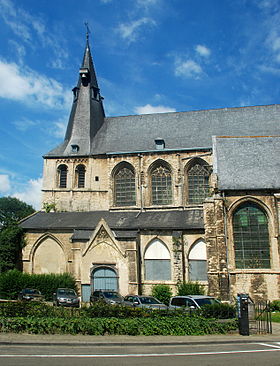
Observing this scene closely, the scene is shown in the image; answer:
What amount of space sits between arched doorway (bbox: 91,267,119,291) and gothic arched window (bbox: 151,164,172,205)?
340 inches

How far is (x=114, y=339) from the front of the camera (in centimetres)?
1072

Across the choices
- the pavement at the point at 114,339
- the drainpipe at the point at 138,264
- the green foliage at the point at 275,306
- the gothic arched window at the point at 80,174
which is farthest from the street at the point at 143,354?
the gothic arched window at the point at 80,174

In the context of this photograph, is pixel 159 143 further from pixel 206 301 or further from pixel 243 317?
pixel 243 317

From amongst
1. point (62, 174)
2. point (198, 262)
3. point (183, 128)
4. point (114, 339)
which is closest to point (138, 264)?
point (198, 262)

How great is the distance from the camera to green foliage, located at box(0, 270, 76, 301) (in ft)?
76.0

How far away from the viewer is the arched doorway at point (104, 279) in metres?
23.7

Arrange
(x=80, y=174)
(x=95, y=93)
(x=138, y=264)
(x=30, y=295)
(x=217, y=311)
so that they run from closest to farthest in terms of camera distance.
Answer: (x=217, y=311) < (x=30, y=295) < (x=138, y=264) < (x=80, y=174) < (x=95, y=93)

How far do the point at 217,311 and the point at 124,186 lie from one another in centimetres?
1950

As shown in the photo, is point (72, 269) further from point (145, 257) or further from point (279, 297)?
point (279, 297)

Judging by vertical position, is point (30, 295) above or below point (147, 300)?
below

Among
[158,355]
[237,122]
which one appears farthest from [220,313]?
[237,122]

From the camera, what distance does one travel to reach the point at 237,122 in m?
31.7

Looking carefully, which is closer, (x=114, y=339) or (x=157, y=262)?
(x=114, y=339)

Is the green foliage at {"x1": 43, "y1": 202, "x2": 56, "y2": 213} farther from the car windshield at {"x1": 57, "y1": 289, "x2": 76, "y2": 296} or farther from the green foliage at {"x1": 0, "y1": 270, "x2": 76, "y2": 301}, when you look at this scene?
the car windshield at {"x1": 57, "y1": 289, "x2": 76, "y2": 296}
